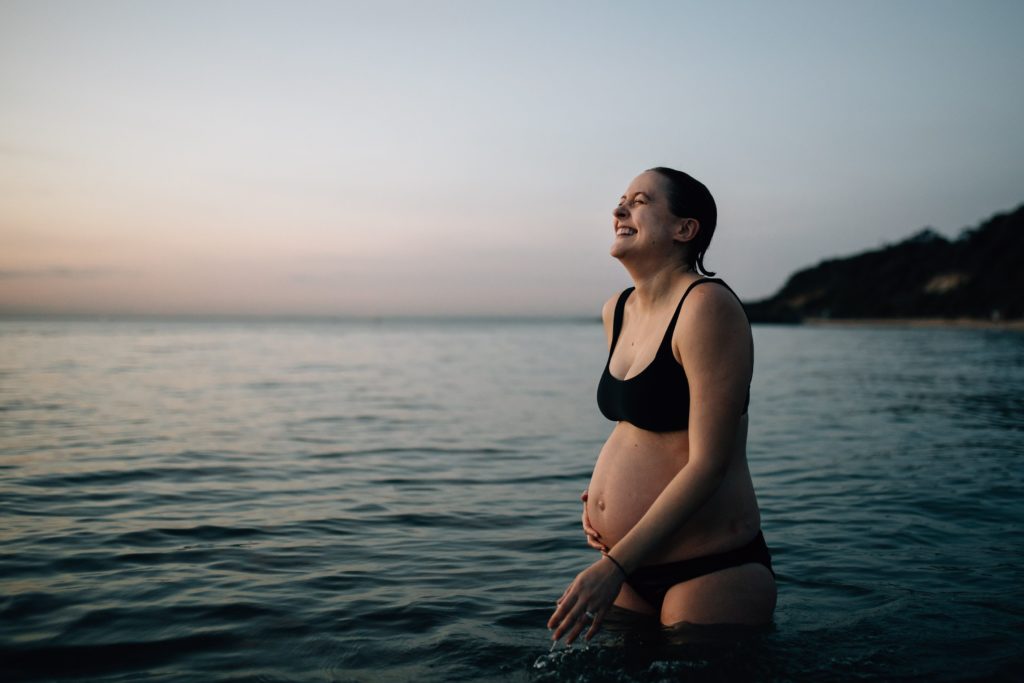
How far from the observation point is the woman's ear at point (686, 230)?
9.09ft

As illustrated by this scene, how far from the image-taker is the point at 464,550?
572cm

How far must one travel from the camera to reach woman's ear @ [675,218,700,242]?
9.09 ft

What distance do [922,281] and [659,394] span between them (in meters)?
141

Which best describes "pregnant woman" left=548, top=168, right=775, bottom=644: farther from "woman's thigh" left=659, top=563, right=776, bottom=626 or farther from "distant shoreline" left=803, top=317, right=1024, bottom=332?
"distant shoreline" left=803, top=317, right=1024, bottom=332

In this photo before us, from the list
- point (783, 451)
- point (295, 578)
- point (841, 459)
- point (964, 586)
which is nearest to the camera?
point (964, 586)

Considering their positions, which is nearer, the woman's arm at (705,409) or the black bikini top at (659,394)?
the woman's arm at (705,409)

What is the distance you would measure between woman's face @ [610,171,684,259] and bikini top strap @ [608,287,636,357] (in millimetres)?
417

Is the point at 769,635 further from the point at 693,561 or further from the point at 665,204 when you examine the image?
the point at 665,204

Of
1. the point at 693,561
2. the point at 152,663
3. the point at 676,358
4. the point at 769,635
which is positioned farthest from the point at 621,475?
the point at 152,663

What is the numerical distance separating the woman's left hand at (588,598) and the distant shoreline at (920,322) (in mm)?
89399

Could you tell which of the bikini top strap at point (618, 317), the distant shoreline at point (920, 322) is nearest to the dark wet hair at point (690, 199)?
the bikini top strap at point (618, 317)

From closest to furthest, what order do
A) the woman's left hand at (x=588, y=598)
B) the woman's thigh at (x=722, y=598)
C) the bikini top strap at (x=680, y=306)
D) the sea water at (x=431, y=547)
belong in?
the woman's left hand at (x=588, y=598) < the bikini top strap at (x=680, y=306) < the woman's thigh at (x=722, y=598) < the sea water at (x=431, y=547)

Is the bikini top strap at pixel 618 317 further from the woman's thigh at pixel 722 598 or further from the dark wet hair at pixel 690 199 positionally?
the woman's thigh at pixel 722 598

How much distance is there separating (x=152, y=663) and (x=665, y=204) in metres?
3.12
